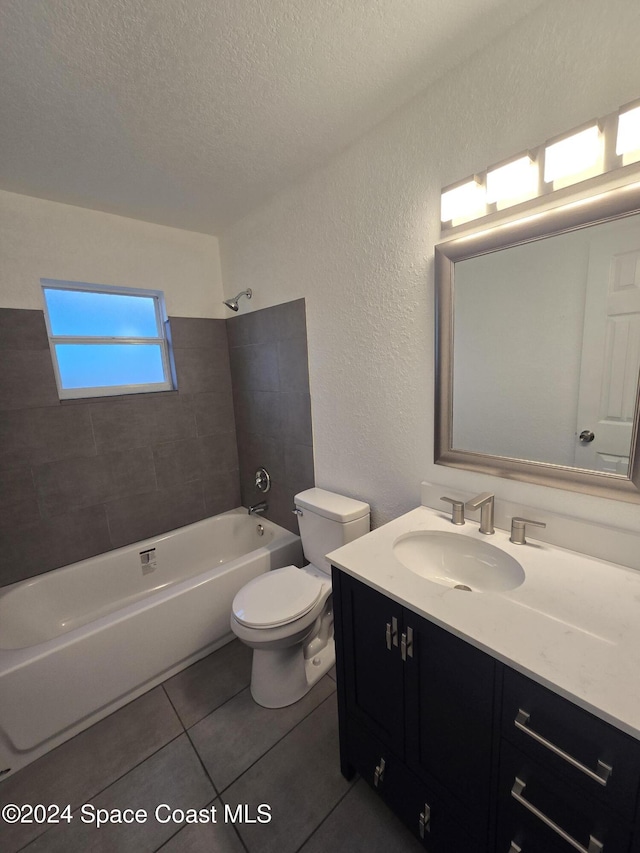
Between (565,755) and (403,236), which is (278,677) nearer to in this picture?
(565,755)

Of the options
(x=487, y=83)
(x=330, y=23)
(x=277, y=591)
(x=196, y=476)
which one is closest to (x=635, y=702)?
(x=277, y=591)

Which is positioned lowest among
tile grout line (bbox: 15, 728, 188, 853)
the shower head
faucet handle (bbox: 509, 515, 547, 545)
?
tile grout line (bbox: 15, 728, 188, 853)

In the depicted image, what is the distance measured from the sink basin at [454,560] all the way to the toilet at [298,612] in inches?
18.2

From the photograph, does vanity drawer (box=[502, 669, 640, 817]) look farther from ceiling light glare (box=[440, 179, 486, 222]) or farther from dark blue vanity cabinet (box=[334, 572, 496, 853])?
ceiling light glare (box=[440, 179, 486, 222])

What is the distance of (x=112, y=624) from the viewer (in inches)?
61.7

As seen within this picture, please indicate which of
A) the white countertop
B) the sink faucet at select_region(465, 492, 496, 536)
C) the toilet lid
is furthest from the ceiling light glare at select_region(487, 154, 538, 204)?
the toilet lid

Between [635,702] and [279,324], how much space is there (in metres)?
2.02

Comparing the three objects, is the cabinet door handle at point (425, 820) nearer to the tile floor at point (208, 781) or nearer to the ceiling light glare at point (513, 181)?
the tile floor at point (208, 781)

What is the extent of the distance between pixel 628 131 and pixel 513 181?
27cm

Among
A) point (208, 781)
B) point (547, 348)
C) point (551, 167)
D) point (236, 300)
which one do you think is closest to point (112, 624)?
point (208, 781)

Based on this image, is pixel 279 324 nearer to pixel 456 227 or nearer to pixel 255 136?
pixel 255 136

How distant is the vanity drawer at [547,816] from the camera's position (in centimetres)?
65

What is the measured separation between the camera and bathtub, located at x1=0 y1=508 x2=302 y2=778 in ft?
4.61

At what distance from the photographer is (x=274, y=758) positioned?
136cm
